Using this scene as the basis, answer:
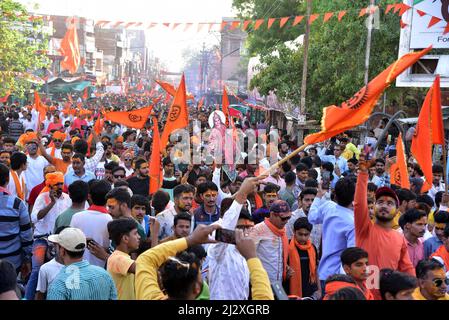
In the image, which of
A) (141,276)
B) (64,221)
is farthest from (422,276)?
(64,221)

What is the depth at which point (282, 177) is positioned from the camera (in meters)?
10.2

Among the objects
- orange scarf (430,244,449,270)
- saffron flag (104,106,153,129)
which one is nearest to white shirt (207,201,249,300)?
orange scarf (430,244,449,270)

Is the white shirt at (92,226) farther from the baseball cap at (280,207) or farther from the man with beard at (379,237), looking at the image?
the man with beard at (379,237)

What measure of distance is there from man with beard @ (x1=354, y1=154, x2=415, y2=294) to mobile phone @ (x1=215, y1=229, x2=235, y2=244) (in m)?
1.65

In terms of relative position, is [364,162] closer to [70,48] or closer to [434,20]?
[434,20]

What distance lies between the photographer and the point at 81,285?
4.08m

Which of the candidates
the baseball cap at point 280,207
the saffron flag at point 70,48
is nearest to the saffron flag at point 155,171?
the baseball cap at point 280,207

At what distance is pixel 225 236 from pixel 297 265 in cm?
257

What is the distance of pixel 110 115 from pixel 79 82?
1223 inches

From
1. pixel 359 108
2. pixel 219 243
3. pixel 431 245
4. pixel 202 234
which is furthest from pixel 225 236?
pixel 431 245

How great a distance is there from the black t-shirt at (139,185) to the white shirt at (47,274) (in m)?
4.05

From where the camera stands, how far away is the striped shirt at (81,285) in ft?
13.3

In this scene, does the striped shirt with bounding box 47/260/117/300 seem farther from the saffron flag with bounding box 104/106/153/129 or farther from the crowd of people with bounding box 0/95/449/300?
the saffron flag with bounding box 104/106/153/129

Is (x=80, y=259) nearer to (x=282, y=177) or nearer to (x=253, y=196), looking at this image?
(x=253, y=196)
